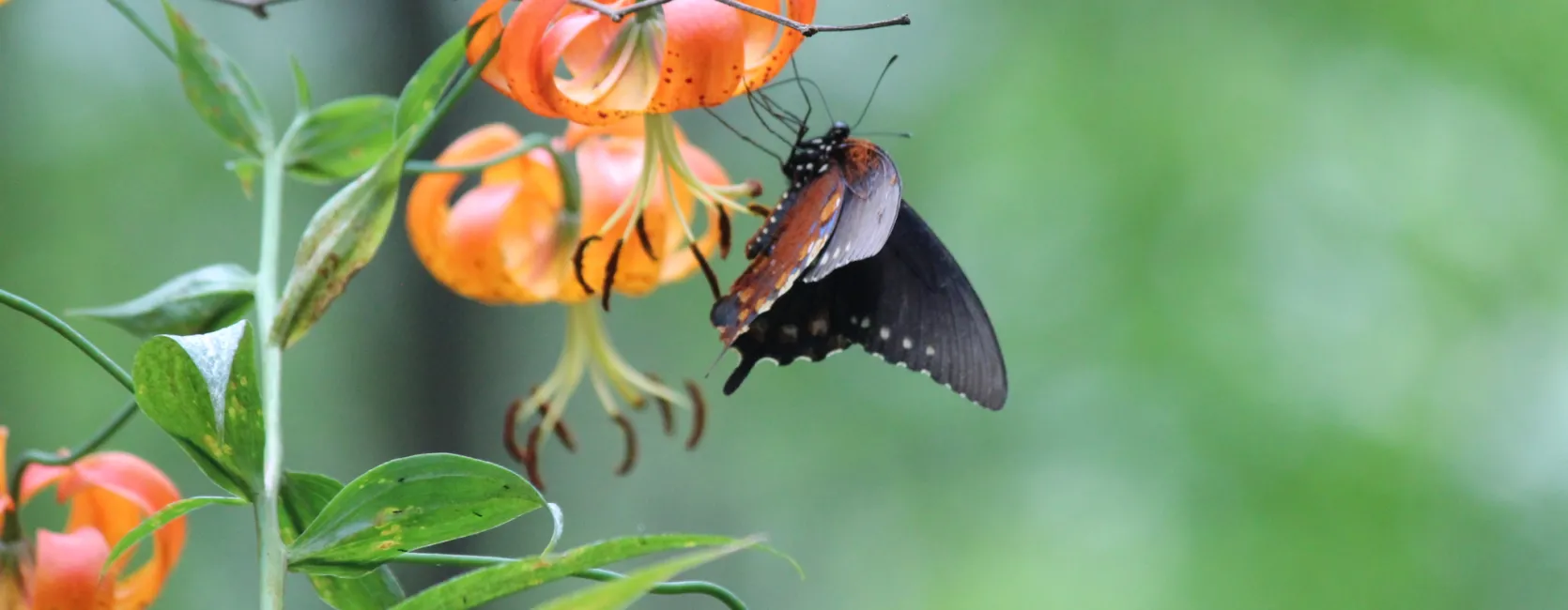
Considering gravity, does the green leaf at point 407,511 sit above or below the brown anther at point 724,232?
below

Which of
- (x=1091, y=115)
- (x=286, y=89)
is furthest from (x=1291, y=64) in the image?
(x=286, y=89)

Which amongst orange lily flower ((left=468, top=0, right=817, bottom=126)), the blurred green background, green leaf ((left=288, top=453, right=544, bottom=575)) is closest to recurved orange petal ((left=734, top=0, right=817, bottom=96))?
orange lily flower ((left=468, top=0, right=817, bottom=126))

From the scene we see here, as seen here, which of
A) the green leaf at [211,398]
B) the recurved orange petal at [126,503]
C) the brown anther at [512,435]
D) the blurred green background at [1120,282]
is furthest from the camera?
the blurred green background at [1120,282]

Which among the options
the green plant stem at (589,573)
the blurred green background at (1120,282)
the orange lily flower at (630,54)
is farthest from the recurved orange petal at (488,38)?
the blurred green background at (1120,282)

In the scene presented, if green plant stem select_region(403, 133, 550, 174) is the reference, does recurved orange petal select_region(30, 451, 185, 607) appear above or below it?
below

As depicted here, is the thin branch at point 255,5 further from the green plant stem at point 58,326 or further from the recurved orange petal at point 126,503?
Result: the recurved orange petal at point 126,503

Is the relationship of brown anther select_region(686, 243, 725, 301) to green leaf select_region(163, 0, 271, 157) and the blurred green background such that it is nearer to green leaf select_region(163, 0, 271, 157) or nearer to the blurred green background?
green leaf select_region(163, 0, 271, 157)

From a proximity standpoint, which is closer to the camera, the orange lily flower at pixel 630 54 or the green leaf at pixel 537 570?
the green leaf at pixel 537 570

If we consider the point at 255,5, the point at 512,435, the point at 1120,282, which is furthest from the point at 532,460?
the point at 1120,282

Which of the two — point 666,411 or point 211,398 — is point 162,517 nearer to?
point 211,398
